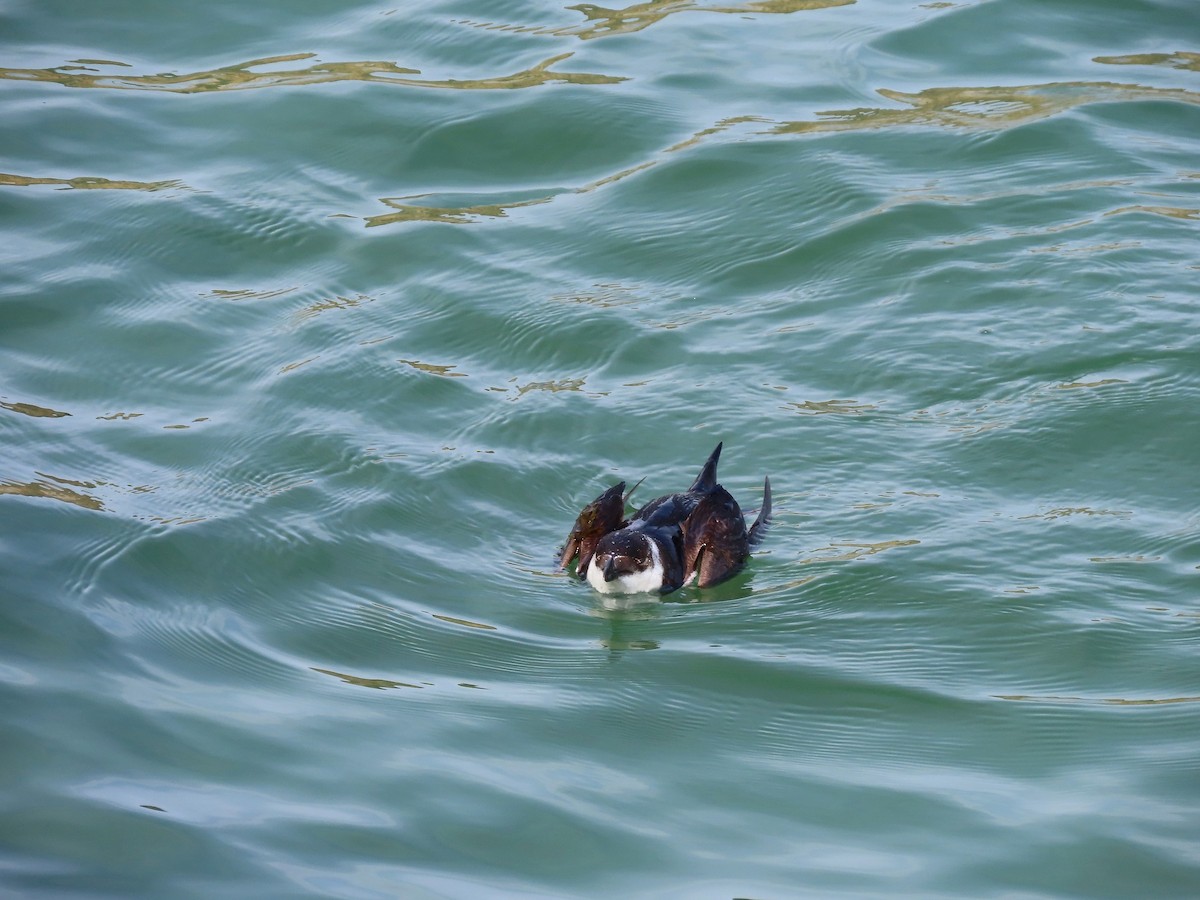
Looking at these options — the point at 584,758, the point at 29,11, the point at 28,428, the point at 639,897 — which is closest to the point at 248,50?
the point at 29,11

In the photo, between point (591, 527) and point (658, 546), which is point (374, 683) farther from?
point (658, 546)

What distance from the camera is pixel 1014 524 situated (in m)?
7.13

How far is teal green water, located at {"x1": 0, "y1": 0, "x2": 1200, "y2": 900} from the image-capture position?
15.8 ft

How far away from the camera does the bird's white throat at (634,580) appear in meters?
6.72

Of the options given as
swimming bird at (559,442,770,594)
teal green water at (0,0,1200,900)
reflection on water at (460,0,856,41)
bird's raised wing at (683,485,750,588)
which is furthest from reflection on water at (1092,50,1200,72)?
bird's raised wing at (683,485,750,588)

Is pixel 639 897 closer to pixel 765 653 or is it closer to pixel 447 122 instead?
pixel 765 653

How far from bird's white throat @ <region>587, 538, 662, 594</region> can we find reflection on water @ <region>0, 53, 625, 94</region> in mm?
6653

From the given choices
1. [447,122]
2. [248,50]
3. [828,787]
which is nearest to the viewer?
[828,787]

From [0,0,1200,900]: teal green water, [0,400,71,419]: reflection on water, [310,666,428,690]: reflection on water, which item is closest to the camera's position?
[0,0,1200,900]: teal green water

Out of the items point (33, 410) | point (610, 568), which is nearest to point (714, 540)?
point (610, 568)

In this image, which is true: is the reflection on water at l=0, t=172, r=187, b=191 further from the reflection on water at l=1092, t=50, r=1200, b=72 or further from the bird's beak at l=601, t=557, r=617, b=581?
the reflection on water at l=1092, t=50, r=1200, b=72

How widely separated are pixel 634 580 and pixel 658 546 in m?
0.27

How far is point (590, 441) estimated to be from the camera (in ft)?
26.7

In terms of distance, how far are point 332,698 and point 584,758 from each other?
1.06 m
